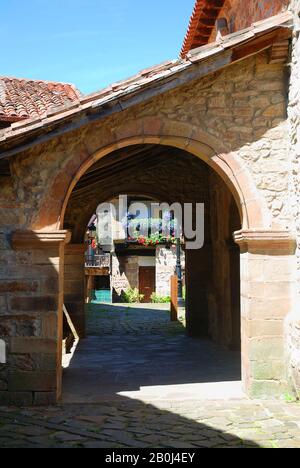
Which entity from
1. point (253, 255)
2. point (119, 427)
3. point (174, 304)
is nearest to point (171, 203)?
point (174, 304)

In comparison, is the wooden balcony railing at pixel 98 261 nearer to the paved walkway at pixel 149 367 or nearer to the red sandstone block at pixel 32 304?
the paved walkway at pixel 149 367

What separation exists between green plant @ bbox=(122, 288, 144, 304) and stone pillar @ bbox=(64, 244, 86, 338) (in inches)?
568

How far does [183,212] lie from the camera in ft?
35.5

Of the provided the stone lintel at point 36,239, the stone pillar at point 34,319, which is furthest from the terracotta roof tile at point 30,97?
the stone pillar at point 34,319

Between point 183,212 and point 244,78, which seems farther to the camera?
point 183,212

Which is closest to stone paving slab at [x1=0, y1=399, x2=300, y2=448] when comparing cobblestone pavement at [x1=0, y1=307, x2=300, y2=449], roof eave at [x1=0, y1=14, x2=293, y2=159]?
cobblestone pavement at [x1=0, y1=307, x2=300, y2=449]

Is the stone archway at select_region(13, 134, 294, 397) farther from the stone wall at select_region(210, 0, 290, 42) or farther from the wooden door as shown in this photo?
the wooden door

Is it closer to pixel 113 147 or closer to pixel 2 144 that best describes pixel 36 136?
pixel 2 144

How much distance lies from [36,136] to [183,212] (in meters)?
5.86

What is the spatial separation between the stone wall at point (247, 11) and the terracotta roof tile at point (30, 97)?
114 inches

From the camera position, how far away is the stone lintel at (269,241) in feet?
18.5

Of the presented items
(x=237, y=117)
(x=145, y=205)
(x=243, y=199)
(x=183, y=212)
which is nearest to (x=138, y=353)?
(x=183, y=212)

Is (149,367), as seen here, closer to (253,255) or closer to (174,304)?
(253,255)

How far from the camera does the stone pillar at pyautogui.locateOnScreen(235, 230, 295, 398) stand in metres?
5.63
